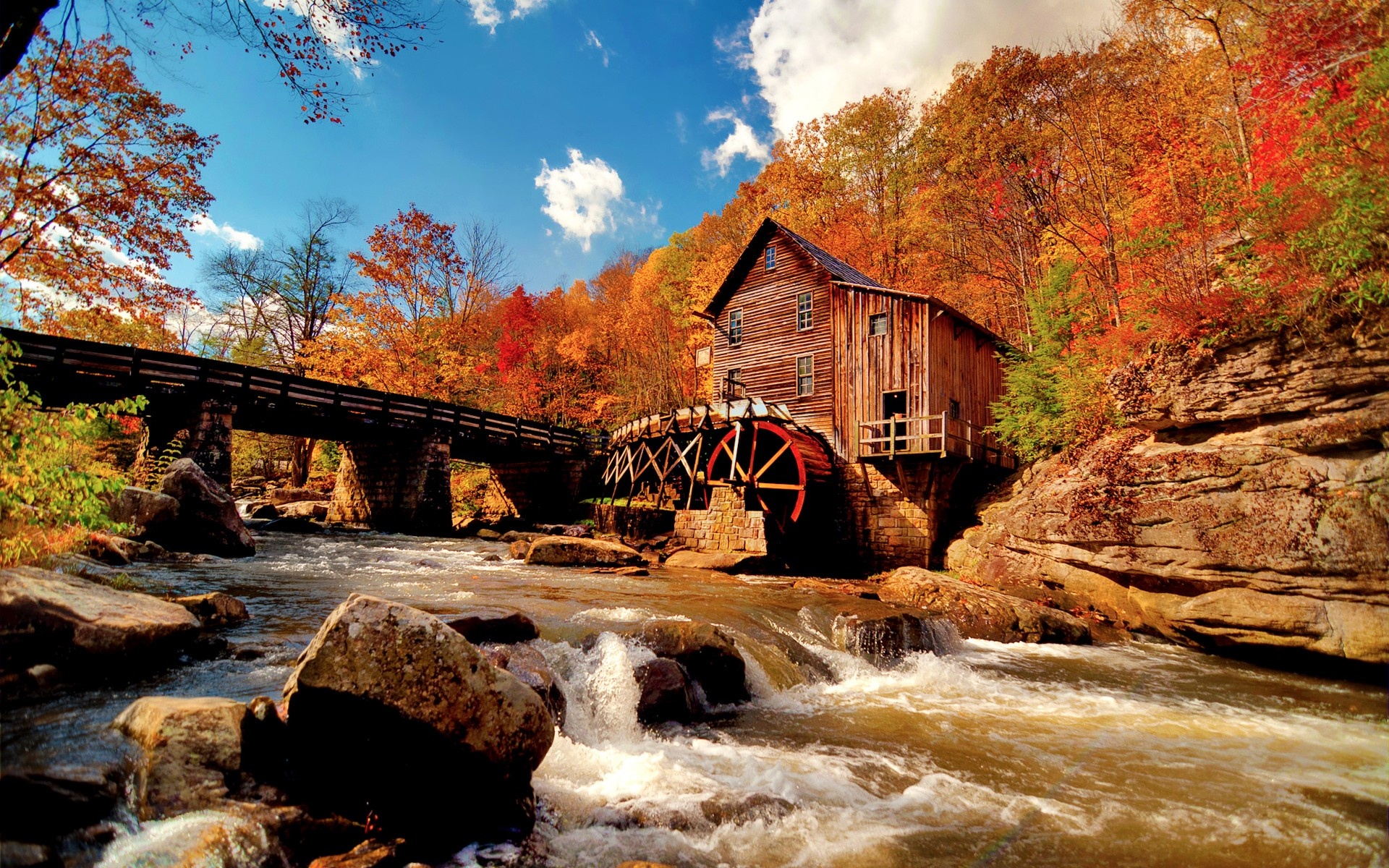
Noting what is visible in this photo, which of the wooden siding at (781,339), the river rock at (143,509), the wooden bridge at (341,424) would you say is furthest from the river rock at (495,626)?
the wooden siding at (781,339)

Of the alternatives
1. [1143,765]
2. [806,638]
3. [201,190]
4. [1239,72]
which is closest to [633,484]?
[806,638]

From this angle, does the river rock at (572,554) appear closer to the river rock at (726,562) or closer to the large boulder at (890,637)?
the river rock at (726,562)

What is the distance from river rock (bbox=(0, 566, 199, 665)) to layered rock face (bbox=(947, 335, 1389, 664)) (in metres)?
12.5

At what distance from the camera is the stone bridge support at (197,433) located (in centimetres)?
1470

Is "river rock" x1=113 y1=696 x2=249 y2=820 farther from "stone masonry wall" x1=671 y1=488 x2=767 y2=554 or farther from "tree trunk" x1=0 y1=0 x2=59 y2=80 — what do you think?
"stone masonry wall" x1=671 y1=488 x2=767 y2=554

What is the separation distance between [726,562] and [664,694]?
8.88 meters

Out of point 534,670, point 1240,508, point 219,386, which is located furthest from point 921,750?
point 219,386

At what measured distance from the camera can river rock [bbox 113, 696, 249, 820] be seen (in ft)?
9.00

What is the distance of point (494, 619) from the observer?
19.1 ft

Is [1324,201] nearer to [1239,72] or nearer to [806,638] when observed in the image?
[1239,72]

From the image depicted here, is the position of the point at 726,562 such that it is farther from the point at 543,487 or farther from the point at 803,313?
the point at 543,487

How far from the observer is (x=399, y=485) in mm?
20484

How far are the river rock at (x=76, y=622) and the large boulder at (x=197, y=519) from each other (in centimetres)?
679

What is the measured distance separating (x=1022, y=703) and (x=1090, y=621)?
4622mm
